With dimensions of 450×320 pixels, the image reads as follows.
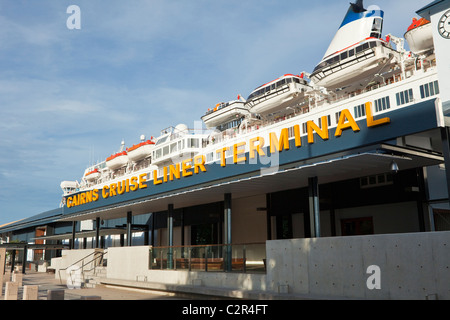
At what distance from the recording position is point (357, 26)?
32.7 metres

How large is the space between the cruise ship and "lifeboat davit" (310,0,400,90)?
0.06 metres

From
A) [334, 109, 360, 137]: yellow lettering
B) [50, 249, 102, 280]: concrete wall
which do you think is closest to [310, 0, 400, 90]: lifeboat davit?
[334, 109, 360, 137]: yellow lettering

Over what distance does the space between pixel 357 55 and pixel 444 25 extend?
10446 millimetres

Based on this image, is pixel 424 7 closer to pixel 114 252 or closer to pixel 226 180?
pixel 226 180

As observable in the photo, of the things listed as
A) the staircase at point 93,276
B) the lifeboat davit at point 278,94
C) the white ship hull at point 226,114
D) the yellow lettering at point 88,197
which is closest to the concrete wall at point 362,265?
the staircase at point 93,276

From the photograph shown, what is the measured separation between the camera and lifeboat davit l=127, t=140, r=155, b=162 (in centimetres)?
4972

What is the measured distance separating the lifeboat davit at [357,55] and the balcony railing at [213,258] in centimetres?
1534

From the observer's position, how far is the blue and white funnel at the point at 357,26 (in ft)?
104

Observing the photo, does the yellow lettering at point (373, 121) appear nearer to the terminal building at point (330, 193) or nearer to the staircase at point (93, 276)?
the terminal building at point (330, 193)

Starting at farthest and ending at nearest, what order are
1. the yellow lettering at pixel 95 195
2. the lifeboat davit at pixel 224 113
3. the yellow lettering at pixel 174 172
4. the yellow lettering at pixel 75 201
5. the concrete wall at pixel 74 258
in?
1. the lifeboat davit at pixel 224 113
2. the yellow lettering at pixel 75 201
3. the yellow lettering at pixel 95 195
4. the concrete wall at pixel 74 258
5. the yellow lettering at pixel 174 172

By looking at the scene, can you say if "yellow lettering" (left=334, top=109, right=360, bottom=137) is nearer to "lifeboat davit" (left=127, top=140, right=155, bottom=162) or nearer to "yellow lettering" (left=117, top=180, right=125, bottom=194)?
"yellow lettering" (left=117, top=180, right=125, bottom=194)

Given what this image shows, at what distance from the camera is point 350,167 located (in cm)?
1798

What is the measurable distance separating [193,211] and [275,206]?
8.94m

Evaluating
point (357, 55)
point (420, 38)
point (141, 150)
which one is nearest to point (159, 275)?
point (357, 55)
